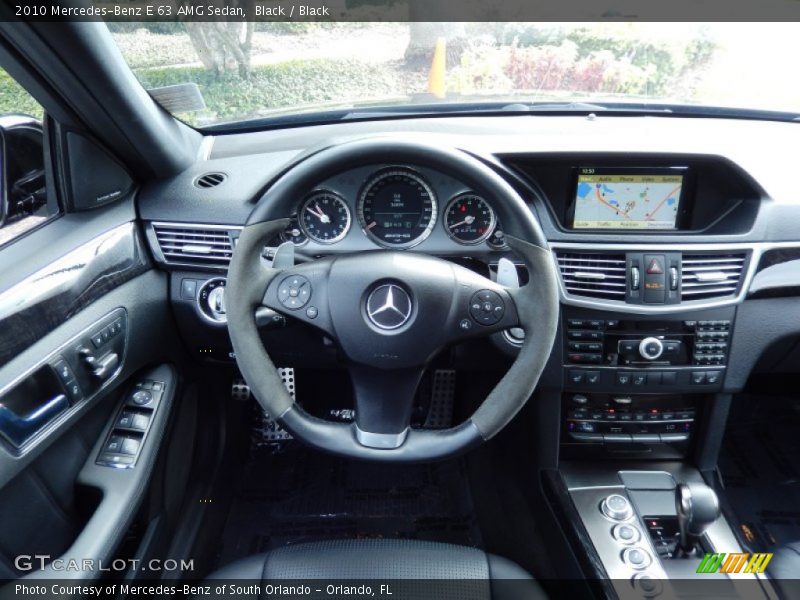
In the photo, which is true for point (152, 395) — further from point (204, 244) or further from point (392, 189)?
point (392, 189)

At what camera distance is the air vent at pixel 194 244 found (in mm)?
1971

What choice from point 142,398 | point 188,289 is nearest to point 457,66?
point 188,289

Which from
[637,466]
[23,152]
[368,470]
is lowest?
[368,470]

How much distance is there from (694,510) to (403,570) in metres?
0.80

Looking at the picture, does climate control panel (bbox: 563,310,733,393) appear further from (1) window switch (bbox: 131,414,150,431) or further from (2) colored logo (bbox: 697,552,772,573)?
(1) window switch (bbox: 131,414,150,431)

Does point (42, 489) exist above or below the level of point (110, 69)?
below

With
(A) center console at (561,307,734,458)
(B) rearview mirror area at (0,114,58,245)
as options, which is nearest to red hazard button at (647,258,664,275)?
(A) center console at (561,307,734,458)

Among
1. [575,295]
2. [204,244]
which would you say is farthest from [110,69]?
[575,295]

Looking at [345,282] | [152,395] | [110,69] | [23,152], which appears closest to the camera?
[345,282]

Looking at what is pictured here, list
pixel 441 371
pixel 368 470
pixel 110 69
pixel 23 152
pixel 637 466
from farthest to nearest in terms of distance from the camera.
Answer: pixel 368 470, pixel 441 371, pixel 637 466, pixel 23 152, pixel 110 69

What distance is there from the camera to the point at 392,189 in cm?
187

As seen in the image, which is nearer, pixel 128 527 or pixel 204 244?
pixel 128 527

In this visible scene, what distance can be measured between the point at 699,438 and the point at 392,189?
134cm

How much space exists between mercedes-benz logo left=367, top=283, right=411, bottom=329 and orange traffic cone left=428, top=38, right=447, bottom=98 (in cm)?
97
